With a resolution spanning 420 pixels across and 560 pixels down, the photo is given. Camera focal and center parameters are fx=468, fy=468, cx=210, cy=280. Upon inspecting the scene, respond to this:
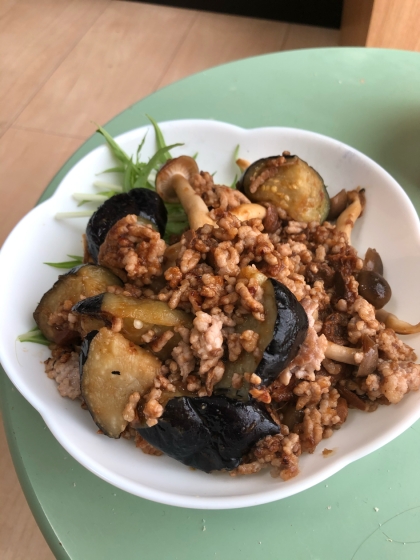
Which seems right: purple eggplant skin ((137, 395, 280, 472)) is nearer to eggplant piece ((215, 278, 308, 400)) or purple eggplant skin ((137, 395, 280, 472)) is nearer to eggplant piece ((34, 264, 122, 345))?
eggplant piece ((215, 278, 308, 400))

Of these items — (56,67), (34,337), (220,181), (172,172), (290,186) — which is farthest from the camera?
(56,67)

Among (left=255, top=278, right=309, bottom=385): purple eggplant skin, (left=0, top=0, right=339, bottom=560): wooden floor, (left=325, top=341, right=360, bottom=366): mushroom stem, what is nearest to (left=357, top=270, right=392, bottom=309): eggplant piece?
(left=325, top=341, right=360, bottom=366): mushroom stem

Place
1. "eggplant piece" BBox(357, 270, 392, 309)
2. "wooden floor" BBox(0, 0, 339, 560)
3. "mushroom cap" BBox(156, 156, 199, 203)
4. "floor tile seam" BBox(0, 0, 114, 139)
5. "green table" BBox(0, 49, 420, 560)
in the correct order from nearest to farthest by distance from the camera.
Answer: "green table" BBox(0, 49, 420, 560) < "eggplant piece" BBox(357, 270, 392, 309) < "mushroom cap" BBox(156, 156, 199, 203) < "wooden floor" BBox(0, 0, 339, 560) < "floor tile seam" BBox(0, 0, 114, 139)

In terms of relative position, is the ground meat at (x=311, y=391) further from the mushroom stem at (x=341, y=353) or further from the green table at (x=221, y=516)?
the green table at (x=221, y=516)

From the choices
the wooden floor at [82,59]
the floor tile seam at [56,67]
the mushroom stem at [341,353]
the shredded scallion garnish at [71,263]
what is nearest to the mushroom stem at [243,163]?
the shredded scallion garnish at [71,263]

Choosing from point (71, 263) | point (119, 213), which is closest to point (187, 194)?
point (119, 213)

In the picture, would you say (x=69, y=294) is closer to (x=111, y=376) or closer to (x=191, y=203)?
(x=111, y=376)

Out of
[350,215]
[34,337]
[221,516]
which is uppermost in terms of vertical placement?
[350,215]
